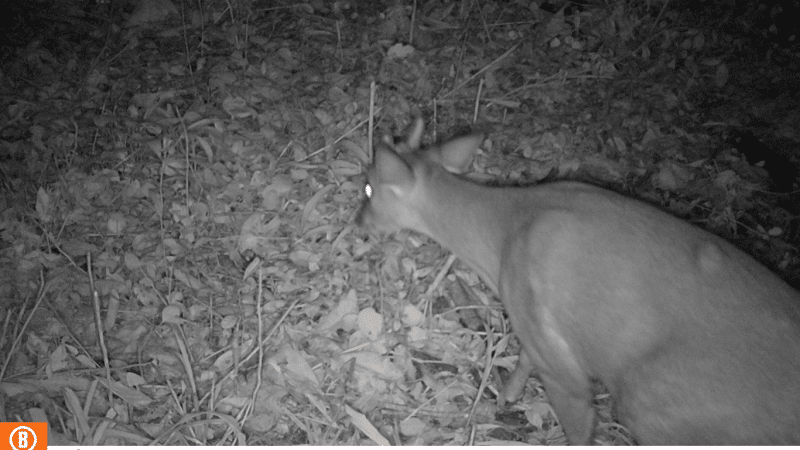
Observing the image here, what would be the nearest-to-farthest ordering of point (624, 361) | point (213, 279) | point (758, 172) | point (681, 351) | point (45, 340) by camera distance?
point (681, 351) → point (624, 361) → point (45, 340) → point (213, 279) → point (758, 172)

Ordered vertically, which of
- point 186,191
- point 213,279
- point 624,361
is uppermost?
point 624,361

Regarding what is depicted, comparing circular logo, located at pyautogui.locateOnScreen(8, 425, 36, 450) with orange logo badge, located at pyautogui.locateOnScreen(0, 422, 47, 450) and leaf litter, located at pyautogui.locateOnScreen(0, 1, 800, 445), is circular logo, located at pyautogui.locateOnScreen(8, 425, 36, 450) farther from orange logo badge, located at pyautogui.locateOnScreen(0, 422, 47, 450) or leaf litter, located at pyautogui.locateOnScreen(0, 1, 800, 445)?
leaf litter, located at pyautogui.locateOnScreen(0, 1, 800, 445)

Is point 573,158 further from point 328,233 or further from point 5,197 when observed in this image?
point 5,197

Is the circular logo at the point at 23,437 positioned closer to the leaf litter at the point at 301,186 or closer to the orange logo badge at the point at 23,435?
the orange logo badge at the point at 23,435

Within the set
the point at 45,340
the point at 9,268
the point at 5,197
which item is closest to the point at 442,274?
the point at 45,340

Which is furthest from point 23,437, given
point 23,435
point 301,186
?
point 301,186

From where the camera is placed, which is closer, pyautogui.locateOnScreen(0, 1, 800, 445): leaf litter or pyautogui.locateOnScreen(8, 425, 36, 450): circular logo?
pyautogui.locateOnScreen(8, 425, 36, 450): circular logo

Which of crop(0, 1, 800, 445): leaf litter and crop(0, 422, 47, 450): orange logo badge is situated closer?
crop(0, 422, 47, 450): orange logo badge

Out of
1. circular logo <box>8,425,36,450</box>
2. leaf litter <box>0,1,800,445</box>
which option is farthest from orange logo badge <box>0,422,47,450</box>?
leaf litter <box>0,1,800,445</box>

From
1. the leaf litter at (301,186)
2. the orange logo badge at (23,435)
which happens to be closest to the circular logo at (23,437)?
the orange logo badge at (23,435)

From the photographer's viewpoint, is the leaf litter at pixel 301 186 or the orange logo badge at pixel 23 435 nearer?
the orange logo badge at pixel 23 435

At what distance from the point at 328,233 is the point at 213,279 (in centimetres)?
87

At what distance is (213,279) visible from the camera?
3947 millimetres

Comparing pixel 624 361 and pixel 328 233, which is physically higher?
pixel 624 361
